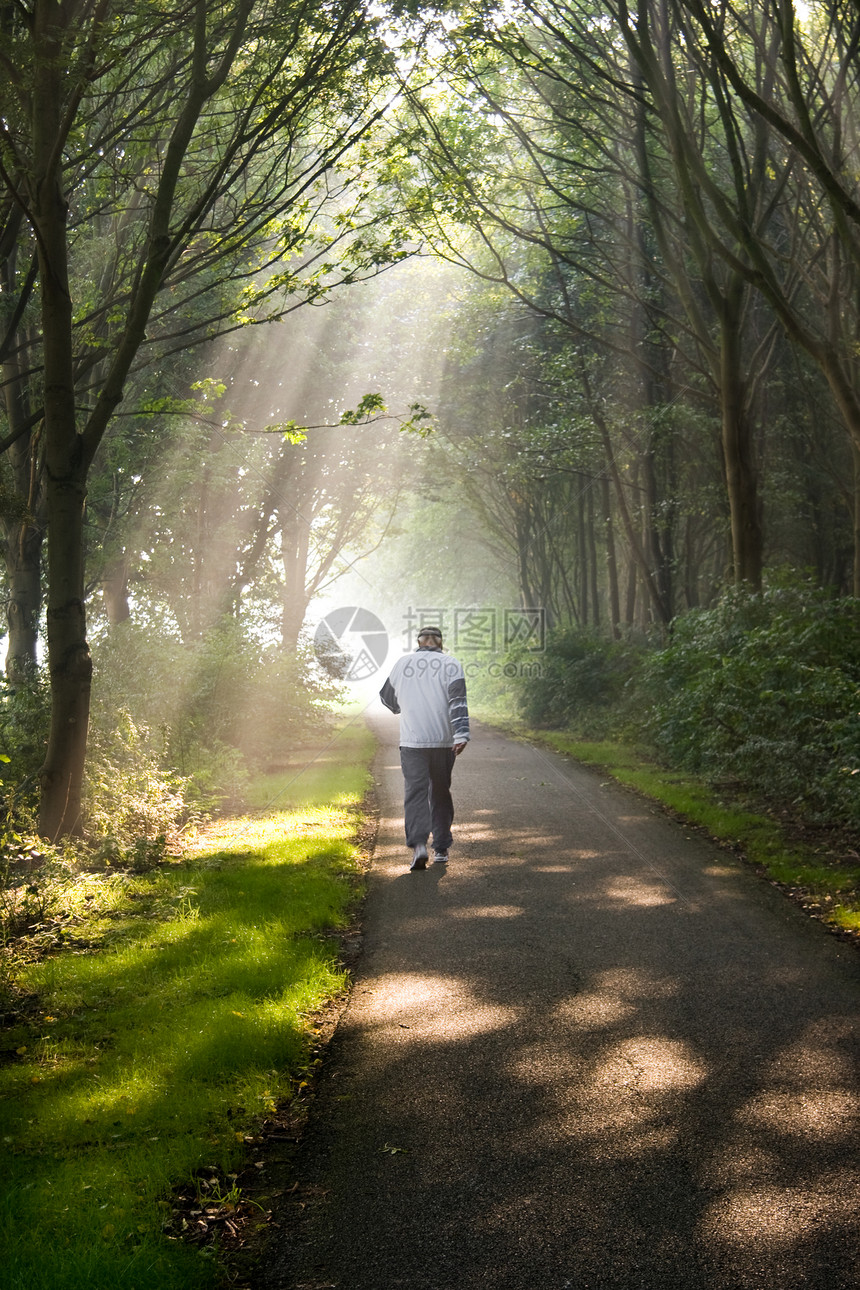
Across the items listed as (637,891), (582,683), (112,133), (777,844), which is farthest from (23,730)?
(582,683)

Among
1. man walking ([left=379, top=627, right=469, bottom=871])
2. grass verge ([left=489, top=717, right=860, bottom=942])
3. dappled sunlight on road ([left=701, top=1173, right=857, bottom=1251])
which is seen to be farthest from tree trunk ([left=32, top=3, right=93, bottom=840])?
dappled sunlight on road ([left=701, top=1173, right=857, bottom=1251])

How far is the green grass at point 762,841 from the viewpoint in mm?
7904

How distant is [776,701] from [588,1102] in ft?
27.2

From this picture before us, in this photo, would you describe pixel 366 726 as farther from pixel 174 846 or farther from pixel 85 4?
pixel 85 4

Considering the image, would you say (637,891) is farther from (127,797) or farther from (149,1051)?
(127,797)

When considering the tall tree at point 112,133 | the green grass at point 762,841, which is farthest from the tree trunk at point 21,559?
the green grass at point 762,841

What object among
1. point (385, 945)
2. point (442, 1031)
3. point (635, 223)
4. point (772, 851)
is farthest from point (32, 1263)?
point (635, 223)

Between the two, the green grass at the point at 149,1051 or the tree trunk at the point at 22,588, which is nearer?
the green grass at the point at 149,1051

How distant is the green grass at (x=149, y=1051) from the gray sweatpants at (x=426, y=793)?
796 millimetres

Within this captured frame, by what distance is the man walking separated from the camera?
388 inches

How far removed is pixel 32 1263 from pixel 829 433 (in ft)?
81.2

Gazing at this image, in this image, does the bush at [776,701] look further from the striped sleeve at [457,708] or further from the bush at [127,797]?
the bush at [127,797]

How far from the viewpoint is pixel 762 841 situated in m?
10.1

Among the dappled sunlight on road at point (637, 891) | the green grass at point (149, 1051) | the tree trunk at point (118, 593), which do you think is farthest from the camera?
the tree trunk at point (118, 593)
